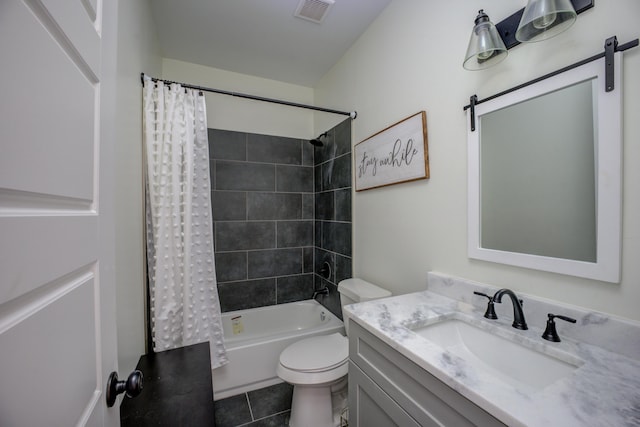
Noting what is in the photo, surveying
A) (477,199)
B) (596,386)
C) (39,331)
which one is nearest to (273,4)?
(477,199)

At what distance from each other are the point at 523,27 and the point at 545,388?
114 cm

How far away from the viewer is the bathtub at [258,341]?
1.81 m

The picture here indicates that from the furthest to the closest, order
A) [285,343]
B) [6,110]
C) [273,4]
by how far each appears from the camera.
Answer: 1. [285,343]
2. [273,4]
3. [6,110]

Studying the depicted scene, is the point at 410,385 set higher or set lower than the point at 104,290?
lower

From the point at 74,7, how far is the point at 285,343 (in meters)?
2.07

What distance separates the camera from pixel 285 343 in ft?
6.40

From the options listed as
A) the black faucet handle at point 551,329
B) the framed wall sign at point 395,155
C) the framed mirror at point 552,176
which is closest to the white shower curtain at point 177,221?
the framed wall sign at point 395,155

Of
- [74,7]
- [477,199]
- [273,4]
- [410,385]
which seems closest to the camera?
[74,7]

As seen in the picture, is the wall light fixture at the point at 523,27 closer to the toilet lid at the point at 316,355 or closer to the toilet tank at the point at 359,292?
the toilet tank at the point at 359,292

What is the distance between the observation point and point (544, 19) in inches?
34.1

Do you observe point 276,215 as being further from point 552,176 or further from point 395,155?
point 552,176

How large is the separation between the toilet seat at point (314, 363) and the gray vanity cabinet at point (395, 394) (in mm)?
345

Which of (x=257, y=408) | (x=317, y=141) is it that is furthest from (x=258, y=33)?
(x=257, y=408)

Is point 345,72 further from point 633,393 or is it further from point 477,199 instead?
point 633,393
